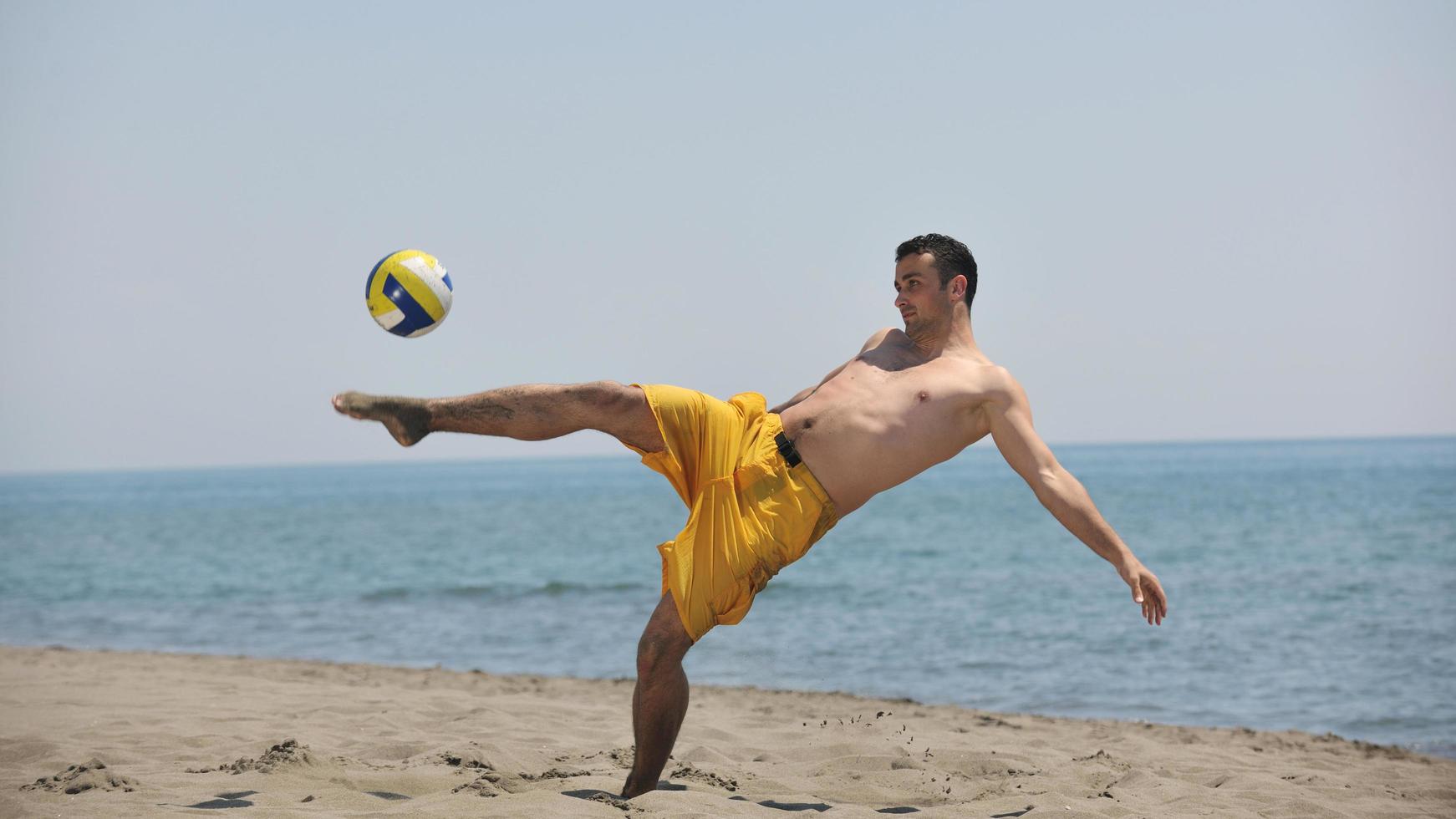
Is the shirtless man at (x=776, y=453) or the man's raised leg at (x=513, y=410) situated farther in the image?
the shirtless man at (x=776, y=453)

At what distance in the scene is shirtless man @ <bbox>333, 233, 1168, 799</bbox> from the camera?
4.64m

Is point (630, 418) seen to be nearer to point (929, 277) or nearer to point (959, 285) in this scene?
point (929, 277)

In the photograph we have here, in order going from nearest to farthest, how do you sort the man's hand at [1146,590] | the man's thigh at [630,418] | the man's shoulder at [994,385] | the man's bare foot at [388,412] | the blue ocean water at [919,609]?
the man's bare foot at [388,412]
the man's hand at [1146,590]
the man's thigh at [630,418]
the man's shoulder at [994,385]
the blue ocean water at [919,609]

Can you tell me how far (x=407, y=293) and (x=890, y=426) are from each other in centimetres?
220

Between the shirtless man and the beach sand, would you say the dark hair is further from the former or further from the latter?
the beach sand

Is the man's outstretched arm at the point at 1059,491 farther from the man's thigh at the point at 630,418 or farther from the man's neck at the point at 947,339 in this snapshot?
the man's thigh at the point at 630,418

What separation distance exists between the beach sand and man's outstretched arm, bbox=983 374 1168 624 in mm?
1059

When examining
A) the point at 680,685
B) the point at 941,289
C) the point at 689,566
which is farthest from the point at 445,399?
the point at 941,289

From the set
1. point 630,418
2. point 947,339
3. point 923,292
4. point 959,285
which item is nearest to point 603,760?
point 630,418

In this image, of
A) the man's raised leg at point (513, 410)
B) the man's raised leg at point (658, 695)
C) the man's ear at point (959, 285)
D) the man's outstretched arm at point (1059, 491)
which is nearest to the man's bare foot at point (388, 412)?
the man's raised leg at point (513, 410)

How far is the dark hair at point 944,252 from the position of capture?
17.7 feet

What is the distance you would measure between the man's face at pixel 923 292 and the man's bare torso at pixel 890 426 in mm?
A: 309

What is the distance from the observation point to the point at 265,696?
312 inches

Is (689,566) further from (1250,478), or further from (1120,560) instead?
(1250,478)
